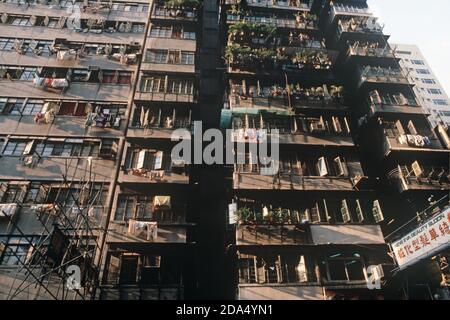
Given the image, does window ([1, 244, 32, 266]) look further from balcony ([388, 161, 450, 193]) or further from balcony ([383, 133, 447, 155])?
balcony ([383, 133, 447, 155])

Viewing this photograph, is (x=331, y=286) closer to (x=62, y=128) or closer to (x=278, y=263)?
(x=278, y=263)

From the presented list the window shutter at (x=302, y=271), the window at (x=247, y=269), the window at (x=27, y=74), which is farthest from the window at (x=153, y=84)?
the window shutter at (x=302, y=271)

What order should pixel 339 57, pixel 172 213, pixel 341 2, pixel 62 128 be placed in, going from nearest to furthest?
pixel 172 213
pixel 62 128
pixel 339 57
pixel 341 2

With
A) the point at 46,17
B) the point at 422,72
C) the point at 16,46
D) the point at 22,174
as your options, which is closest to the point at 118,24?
the point at 46,17

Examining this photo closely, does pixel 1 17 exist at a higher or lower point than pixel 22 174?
higher

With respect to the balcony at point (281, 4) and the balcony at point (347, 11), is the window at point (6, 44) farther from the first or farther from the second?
the balcony at point (347, 11)

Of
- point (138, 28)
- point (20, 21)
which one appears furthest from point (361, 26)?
point (20, 21)
